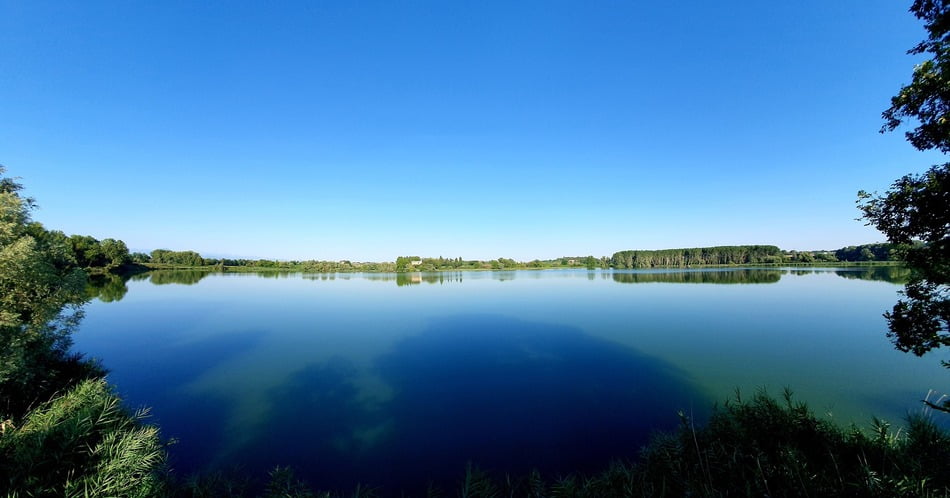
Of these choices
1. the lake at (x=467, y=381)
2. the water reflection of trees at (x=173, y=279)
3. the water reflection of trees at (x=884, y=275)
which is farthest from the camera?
the water reflection of trees at (x=173, y=279)

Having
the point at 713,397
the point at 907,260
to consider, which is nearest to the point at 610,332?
the point at 713,397

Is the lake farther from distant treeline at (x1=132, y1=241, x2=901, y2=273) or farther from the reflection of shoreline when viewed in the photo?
distant treeline at (x1=132, y1=241, x2=901, y2=273)

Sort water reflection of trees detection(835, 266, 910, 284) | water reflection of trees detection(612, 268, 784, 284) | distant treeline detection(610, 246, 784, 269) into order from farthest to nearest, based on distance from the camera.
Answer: distant treeline detection(610, 246, 784, 269), water reflection of trees detection(612, 268, 784, 284), water reflection of trees detection(835, 266, 910, 284)

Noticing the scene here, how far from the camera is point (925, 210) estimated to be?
552 centimetres

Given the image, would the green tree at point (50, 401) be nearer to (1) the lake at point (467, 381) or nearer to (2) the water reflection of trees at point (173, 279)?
(1) the lake at point (467, 381)

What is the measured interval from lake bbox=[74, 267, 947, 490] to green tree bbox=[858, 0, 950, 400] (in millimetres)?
3736

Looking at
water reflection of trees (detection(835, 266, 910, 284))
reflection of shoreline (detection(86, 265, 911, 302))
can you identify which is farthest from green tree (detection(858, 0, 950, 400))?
water reflection of trees (detection(835, 266, 910, 284))

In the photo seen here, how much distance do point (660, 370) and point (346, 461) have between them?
12.0 metres

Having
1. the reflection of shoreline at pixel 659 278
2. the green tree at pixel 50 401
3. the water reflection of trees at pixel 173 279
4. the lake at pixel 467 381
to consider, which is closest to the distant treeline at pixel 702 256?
the reflection of shoreline at pixel 659 278

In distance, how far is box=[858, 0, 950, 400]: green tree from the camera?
521cm

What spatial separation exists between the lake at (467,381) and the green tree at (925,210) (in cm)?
374

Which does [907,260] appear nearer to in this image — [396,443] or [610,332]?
[396,443]

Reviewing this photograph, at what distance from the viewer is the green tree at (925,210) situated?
5.21 meters

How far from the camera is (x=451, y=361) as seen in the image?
595 inches
